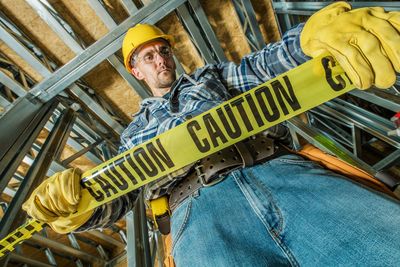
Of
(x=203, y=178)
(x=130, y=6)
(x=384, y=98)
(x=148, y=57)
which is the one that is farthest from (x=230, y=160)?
(x=130, y=6)

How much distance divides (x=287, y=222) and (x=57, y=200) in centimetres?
130

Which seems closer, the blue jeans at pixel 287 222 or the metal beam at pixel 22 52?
the blue jeans at pixel 287 222

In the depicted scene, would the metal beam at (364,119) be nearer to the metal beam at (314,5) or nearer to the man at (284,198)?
the metal beam at (314,5)

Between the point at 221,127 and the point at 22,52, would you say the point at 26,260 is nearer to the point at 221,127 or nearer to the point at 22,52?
the point at 22,52

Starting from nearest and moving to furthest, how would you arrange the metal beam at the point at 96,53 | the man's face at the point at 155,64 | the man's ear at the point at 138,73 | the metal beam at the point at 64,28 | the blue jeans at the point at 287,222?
the blue jeans at the point at 287,222
the man's face at the point at 155,64
the man's ear at the point at 138,73
the metal beam at the point at 64,28
the metal beam at the point at 96,53

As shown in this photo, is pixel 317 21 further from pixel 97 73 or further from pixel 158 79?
pixel 97 73

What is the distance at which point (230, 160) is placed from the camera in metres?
1.44

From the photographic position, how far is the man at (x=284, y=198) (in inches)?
37.9

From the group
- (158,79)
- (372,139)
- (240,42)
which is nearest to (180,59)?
(240,42)

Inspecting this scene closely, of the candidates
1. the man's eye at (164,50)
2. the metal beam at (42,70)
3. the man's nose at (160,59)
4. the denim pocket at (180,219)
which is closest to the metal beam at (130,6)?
the man's eye at (164,50)

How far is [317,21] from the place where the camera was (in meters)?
1.18

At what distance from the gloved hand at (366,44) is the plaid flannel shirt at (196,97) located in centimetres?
34

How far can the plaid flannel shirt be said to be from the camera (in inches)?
61.8

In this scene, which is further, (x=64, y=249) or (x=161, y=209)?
(x=64, y=249)
